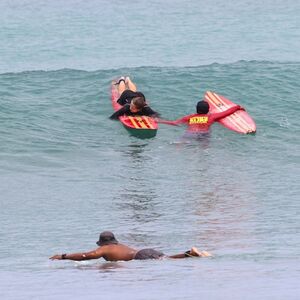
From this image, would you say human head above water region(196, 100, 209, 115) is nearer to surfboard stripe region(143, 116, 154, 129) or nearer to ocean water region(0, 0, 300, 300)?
ocean water region(0, 0, 300, 300)

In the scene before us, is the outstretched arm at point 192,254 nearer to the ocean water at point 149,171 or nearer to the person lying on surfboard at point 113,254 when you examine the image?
the person lying on surfboard at point 113,254

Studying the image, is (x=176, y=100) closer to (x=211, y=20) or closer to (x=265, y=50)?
(x=265, y=50)

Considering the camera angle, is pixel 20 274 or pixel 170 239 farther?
pixel 170 239

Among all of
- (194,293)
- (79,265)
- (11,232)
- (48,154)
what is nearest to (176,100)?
(48,154)

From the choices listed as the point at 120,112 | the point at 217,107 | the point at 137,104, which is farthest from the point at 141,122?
the point at 217,107

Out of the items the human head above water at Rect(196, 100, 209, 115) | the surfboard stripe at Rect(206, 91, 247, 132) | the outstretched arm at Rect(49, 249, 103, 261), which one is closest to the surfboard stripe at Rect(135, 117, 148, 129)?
the human head above water at Rect(196, 100, 209, 115)

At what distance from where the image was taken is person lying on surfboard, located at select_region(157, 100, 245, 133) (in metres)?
26.7

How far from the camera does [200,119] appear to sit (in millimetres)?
26688

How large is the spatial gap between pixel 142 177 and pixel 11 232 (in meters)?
5.61

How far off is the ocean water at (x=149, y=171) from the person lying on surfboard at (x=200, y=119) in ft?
1.23

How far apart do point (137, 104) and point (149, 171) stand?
13.0ft

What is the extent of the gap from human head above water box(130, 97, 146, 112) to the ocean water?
28.0 inches

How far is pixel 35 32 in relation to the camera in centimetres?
5016

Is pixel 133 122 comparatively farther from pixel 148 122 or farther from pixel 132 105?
pixel 132 105
